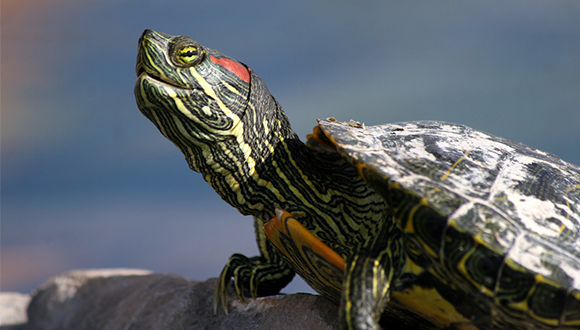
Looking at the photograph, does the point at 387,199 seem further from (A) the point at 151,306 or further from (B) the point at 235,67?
(A) the point at 151,306

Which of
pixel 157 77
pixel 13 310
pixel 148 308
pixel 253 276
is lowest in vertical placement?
pixel 13 310

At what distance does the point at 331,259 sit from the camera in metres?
1.99

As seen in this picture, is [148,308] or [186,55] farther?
[148,308]

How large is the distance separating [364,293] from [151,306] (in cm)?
217

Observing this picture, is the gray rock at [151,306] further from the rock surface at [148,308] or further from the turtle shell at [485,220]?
the turtle shell at [485,220]

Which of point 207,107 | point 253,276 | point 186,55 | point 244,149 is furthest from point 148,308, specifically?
point 186,55

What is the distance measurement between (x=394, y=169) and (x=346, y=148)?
220mm

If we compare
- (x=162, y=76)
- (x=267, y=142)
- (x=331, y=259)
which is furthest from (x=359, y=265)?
(x=162, y=76)

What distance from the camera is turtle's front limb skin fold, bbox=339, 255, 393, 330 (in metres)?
1.70

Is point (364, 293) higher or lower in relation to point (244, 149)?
lower

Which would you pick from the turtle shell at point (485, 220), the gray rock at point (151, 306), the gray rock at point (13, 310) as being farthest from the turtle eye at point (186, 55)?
the gray rock at point (13, 310)

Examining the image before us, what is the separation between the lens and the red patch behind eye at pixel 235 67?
2.22 metres

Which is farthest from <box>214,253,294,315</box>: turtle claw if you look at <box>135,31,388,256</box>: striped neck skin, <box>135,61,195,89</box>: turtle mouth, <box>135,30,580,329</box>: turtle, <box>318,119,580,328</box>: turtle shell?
<box>135,61,195,89</box>: turtle mouth

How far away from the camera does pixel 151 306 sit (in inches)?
132
